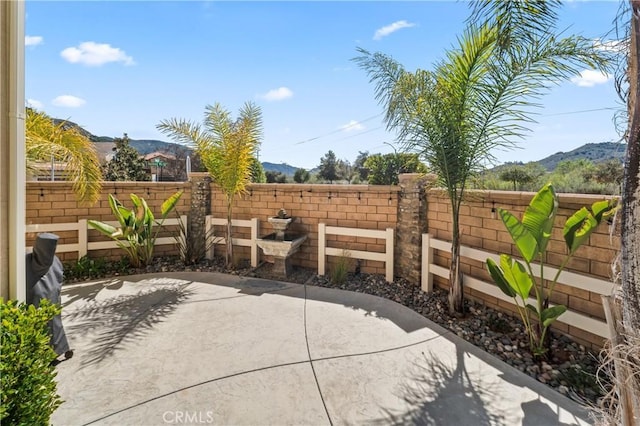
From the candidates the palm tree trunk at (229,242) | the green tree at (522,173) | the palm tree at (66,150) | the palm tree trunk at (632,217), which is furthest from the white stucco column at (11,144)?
the green tree at (522,173)

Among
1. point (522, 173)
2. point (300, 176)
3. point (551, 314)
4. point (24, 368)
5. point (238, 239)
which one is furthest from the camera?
point (300, 176)

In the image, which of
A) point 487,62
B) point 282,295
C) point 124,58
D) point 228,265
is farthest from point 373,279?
point 124,58

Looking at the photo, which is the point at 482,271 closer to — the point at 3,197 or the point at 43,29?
the point at 3,197

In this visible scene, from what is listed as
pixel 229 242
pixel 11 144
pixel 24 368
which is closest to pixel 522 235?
pixel 24 368

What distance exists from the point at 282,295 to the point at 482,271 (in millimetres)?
2955

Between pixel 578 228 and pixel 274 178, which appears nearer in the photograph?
Result: pixel 578 228

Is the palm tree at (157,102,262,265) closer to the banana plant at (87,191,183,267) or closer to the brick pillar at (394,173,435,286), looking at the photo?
the banana plant at (87,191,183,267)

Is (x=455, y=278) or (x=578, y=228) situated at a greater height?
(x=578, y=228)

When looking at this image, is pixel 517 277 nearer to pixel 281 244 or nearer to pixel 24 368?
pixel 281 244

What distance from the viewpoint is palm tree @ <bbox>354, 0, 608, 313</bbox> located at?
2918mm

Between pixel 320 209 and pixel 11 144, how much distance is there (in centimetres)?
437

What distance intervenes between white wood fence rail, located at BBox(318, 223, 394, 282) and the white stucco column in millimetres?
4084

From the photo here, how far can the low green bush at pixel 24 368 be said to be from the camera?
1416 mm

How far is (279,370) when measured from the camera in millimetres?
2699
